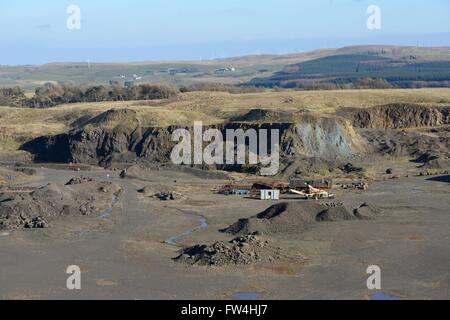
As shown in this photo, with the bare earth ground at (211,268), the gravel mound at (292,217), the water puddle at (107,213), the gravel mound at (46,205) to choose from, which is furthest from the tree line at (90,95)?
the gravel mound at (292,217)

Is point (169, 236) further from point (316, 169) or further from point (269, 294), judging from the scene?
point (316, 169)

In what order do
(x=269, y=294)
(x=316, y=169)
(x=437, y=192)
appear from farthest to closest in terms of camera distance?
(x=316, y=169) < (x=437, y=192) < (x=269, y=294)

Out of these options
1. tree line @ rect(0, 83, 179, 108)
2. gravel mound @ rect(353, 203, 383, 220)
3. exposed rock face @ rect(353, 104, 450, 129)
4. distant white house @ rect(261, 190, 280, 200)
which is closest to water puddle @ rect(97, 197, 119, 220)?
distant white house @ rect(261, 190, 280, 200)

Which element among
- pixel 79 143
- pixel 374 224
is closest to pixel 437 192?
pixel 374 224

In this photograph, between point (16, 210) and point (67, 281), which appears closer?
point (67, 281)

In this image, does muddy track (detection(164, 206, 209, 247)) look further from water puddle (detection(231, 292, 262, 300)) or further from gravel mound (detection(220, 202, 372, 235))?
water puddle (detection(231, 292, 262, 300))

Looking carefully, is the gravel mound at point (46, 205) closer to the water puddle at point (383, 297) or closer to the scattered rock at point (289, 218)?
the scattered rock at point (289, 218)

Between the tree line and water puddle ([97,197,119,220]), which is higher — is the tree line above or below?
above
